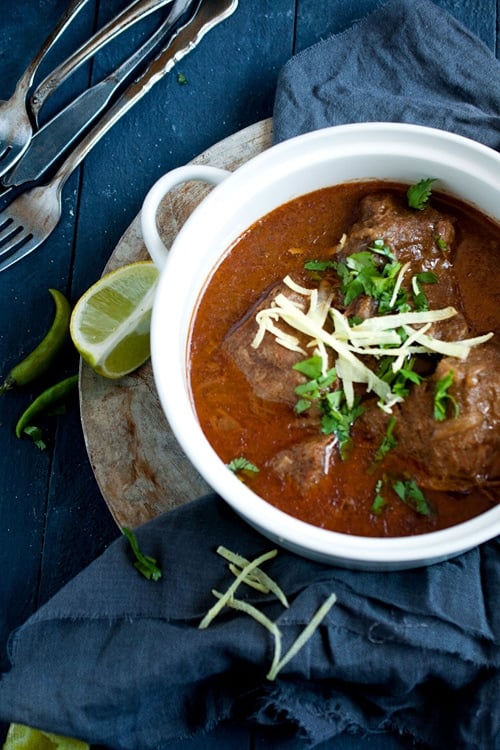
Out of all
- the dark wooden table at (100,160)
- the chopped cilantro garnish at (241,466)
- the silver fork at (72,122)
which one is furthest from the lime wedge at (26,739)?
the silver fork at (72,122)

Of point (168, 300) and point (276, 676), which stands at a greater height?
point (168, 300)

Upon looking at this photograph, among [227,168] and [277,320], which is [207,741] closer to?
[277,320]

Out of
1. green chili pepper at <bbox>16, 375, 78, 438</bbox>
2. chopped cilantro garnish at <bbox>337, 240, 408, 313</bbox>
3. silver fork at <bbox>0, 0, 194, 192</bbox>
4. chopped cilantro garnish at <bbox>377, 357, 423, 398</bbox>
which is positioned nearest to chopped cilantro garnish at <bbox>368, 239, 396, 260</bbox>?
chopped cilantro garnish at <bbox>337, 240, 408, 313</bbox>

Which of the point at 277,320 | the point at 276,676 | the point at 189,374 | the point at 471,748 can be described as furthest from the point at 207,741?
the point at 277,320

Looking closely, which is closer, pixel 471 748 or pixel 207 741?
pixel 471 748

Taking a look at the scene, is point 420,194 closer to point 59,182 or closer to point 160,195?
point 160,195

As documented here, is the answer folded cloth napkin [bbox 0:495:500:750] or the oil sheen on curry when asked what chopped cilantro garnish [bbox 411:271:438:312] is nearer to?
the oil sheen on curry

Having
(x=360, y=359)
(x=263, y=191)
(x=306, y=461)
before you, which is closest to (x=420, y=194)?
(x=263, y=191)
